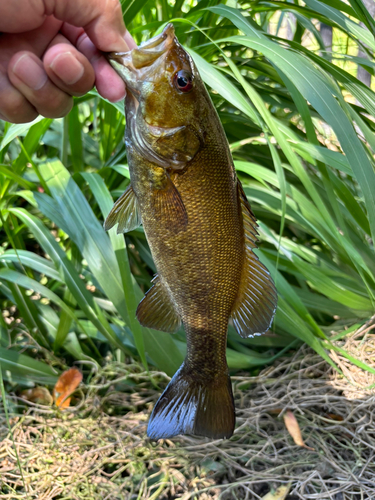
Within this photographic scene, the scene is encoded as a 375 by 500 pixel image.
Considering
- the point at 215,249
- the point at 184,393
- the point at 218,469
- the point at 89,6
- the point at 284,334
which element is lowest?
the point at 218,469

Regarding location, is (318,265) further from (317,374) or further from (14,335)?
(14,335)

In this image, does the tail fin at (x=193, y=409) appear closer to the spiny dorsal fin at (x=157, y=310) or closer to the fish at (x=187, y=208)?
the fish at (x=187, y=208)

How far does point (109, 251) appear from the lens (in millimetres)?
1568

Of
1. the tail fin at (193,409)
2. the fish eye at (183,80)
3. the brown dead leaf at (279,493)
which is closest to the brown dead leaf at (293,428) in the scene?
the brown dead leaf at (279,493)

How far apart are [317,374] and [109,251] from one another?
962mm

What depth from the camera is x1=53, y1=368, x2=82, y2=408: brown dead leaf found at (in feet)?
5.32

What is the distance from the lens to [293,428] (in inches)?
59.9

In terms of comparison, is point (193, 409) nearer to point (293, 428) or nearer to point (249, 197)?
point (293, 428)

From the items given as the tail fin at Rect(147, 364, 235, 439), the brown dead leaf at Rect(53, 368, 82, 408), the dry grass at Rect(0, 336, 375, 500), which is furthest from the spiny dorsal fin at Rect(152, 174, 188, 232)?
the brown dead leaf at Rect(53, 368, 82, 408)

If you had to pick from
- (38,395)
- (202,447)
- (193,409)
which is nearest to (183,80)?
(193,409)

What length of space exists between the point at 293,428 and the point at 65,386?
847mm

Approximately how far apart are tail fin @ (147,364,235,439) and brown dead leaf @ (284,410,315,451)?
67 cm

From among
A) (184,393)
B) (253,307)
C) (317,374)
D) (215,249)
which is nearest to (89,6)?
(215,249)

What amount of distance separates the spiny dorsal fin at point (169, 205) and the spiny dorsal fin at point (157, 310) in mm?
157
